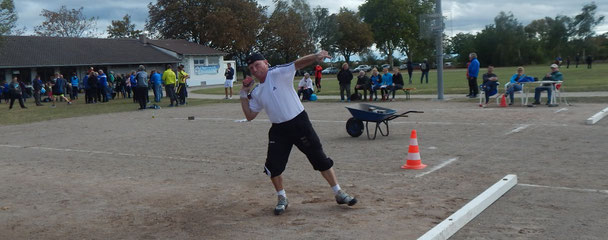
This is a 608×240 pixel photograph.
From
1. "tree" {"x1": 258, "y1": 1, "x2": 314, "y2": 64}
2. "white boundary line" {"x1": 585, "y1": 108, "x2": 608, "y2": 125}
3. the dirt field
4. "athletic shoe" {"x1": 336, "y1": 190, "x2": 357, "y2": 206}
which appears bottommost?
the dirt field

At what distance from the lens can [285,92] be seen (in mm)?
5789

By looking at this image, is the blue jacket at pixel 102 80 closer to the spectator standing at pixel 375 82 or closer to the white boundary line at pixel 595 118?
the spectator standing at pixel 375 82

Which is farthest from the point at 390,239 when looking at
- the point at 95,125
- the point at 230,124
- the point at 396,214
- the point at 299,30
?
the point at 299,30

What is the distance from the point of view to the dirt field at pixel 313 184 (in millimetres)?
5410

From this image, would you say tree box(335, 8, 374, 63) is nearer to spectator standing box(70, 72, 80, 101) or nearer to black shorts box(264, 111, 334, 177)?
spectator standing box(70, 72, 80, 101)

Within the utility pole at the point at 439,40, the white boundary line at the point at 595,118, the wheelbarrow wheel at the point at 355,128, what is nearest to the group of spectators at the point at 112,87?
the utility pole at the point at 439,40

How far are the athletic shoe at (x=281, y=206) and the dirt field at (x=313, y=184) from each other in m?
0.09

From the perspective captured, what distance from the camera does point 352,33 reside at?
9725 cm

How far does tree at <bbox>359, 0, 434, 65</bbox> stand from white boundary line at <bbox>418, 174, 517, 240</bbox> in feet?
315

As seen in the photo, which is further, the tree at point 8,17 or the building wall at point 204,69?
the building wall at point 204,69

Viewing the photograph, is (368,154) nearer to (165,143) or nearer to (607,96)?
(165,143)

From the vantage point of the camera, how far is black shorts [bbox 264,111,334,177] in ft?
19.0

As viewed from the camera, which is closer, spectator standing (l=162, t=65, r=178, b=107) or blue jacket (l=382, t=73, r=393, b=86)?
blue jacket (l=382, t=73, r=393, b=86)

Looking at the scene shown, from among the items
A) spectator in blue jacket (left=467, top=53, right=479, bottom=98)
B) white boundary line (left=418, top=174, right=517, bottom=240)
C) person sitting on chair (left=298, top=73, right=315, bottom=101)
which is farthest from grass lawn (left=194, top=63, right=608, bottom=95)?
white boundary line (left=418, top=174, right=517, bottom=240)
